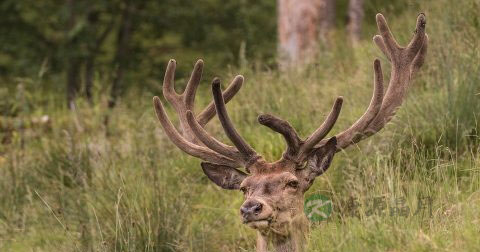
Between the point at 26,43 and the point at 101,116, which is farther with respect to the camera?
the point at 26,43

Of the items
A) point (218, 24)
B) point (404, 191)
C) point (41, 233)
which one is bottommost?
point (41, 233)

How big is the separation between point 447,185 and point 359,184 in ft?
1.75

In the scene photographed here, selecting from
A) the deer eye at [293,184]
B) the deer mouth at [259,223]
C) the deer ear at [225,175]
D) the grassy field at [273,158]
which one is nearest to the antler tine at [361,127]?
the grassy field at [273,158]

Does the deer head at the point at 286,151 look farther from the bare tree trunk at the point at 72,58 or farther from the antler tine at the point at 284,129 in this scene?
the bare tree trunk at the point at 72,58

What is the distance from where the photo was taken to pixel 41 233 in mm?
8406

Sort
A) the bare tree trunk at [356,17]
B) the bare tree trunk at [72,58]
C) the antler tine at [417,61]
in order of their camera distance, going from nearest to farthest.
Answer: the antler tine at [417,61]
the bare tree trunk at [356,17]
the bare tree trunk at [72,58]

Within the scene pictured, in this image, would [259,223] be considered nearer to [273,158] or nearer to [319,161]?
[319,161]

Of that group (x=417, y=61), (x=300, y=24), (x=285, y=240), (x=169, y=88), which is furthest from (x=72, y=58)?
(x=285, y=240)

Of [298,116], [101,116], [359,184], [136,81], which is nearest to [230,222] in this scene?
[298,116]

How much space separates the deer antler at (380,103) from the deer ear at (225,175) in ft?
1.46

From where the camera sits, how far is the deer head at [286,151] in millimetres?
6105

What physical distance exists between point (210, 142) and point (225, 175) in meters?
0.24

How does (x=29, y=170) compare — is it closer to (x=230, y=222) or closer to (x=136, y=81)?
(x=230, y=222)

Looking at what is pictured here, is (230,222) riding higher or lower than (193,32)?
lower
